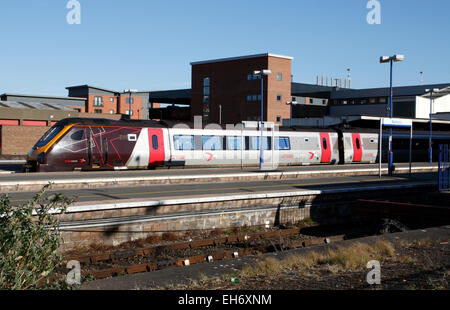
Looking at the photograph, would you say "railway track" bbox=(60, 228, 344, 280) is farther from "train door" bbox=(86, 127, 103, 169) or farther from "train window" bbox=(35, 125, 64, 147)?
"train window" bbox=(35, 125, 64, 147)

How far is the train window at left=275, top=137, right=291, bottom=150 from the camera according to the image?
32.1 meters

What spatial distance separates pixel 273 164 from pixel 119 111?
62.5 metres

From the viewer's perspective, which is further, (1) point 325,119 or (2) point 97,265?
(1) point 325,119

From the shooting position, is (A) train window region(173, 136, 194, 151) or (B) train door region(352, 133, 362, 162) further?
(B) train door region(352, 133, 362, 162)

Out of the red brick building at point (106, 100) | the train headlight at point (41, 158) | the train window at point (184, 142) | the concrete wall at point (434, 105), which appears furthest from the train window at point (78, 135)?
the red brick building at point (106, 100)

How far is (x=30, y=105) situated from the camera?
201 ft

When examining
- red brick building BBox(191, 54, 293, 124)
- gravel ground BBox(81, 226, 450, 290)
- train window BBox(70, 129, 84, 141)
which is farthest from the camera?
red brick building BBox(191, 54, 293, 124)

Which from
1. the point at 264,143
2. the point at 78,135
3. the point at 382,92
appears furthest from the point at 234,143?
the point at 382,92

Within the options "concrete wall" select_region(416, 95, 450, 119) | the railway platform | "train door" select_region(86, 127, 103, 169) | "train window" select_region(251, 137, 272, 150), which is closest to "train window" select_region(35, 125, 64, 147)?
"train door" select_region(86, 127, 103, 169)

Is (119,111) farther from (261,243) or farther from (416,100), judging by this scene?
(261,243)

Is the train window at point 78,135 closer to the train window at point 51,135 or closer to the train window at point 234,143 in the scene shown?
the train window at point 51,135

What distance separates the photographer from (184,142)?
27.8 metres
